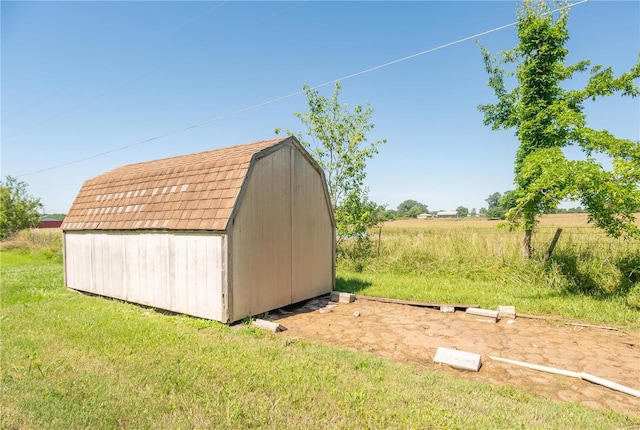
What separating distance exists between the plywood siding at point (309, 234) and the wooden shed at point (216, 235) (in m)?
0.03

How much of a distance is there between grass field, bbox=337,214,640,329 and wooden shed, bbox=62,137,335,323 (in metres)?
2.95

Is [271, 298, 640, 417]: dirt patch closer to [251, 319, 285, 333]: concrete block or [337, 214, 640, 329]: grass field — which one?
[251, 319, 285, 333]: concrete block

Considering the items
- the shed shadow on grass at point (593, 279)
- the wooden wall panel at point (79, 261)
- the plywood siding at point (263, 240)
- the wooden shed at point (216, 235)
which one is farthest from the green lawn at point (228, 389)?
the shed shadow on grass at point (593, 279)

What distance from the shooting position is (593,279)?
888cm

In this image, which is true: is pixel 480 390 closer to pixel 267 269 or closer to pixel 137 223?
pixel 267 269

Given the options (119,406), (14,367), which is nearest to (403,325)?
(119,406)

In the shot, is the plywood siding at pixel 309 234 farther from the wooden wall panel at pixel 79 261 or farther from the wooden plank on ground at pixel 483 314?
the wooden wall panel at pixel 79 261

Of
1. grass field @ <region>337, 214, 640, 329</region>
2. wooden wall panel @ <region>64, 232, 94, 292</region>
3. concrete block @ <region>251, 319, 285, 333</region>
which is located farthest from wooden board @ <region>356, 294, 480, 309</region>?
wooden wall panel @ <region>64, 232, 94, 292</region>

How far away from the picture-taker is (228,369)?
4.38 metres

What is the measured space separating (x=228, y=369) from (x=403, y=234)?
1124 centimetres

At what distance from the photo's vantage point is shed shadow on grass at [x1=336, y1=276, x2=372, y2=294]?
10.2m

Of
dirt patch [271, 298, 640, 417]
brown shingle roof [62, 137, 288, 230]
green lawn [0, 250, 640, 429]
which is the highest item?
brown shingle roof [62, 137, 288, 230]

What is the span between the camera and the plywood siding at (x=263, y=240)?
6.87 meters

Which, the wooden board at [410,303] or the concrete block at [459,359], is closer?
the concrete block at [459,359]
